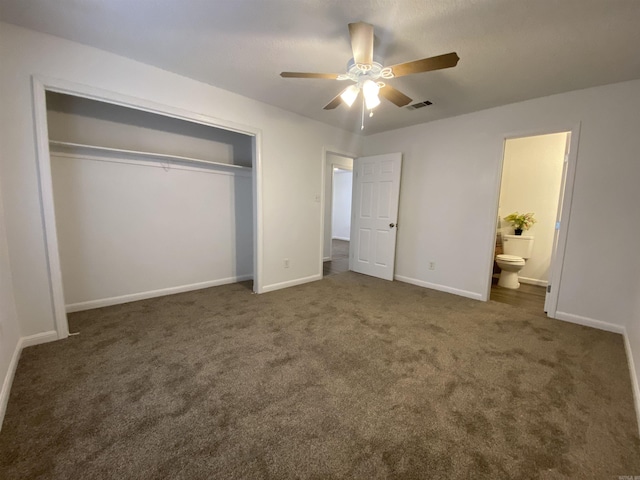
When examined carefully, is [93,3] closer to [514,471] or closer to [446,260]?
[514,471]

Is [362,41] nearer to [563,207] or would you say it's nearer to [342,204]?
[563,207]

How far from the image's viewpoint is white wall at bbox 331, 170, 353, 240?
8.62 metres

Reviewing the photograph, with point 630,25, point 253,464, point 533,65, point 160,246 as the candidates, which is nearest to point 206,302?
point 160,246

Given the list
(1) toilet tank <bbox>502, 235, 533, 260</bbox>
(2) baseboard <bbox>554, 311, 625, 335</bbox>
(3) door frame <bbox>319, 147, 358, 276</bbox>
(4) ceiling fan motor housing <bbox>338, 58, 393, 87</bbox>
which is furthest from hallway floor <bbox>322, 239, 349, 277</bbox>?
(4) ceiling fan motor housing <bbox>338, 58, 393, 87</bbox>

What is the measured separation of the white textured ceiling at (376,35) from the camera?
166 centimetres

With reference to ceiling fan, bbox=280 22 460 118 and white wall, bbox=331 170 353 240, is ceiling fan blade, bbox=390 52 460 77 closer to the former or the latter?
ceiling fan, bbox=280 22 460 118

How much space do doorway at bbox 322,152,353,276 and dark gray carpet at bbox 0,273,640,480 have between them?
249 cm

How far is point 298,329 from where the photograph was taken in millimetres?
2525

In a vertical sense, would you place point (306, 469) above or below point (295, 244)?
below

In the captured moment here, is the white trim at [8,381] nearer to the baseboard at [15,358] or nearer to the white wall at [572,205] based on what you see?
the baseboard at [15,358]

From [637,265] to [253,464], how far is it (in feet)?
11.9

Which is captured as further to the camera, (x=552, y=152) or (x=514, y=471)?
(x=552, y=152)

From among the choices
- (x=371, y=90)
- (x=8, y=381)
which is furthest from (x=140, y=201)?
(x=371, y=90)

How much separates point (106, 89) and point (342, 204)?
7030 mm
